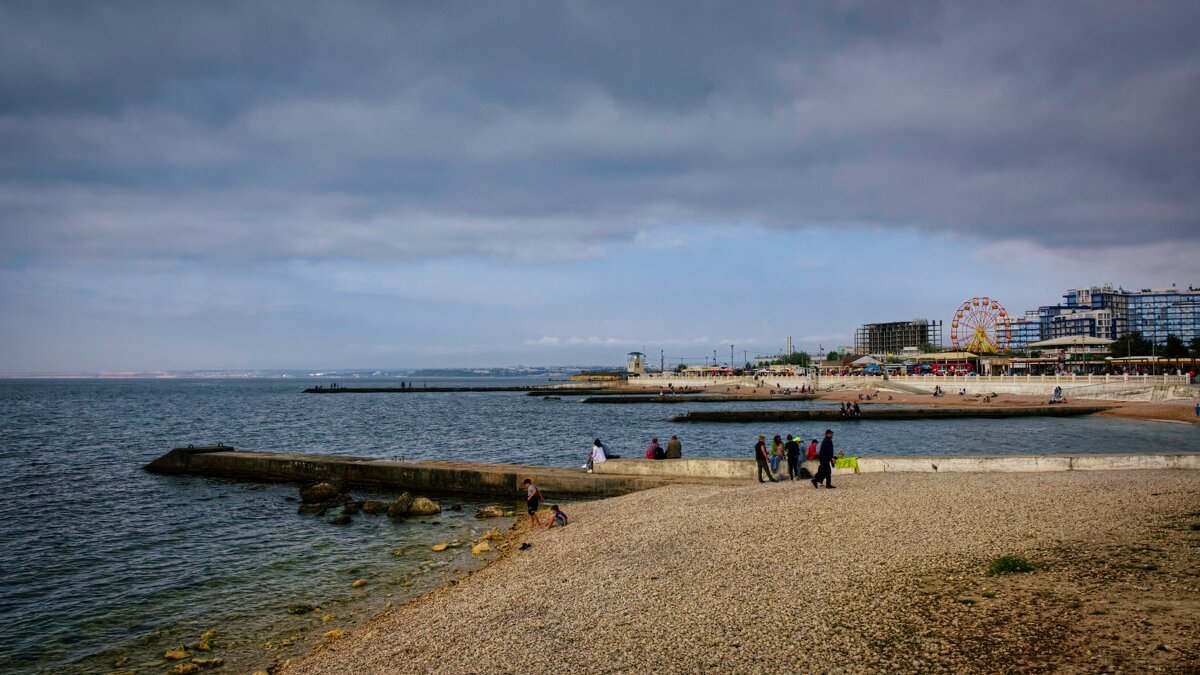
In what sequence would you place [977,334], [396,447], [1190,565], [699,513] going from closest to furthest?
[1190,565] < [699,513] < [396,447] < [977,334]

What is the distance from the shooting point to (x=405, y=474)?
2589cm

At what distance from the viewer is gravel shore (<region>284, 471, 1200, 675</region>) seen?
7.33 m

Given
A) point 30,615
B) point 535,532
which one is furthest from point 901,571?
point 30,615

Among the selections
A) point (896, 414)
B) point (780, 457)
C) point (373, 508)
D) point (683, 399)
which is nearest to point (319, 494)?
point (373, 508)

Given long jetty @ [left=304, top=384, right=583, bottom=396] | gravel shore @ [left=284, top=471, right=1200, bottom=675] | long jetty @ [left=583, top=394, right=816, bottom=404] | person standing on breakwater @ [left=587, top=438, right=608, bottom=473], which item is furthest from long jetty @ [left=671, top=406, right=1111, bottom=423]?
long jetty @ [left=304, top=384, right=583, bottom=396]

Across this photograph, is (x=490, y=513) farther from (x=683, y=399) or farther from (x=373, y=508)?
(x=683, y=399)

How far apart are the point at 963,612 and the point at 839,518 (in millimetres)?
5477

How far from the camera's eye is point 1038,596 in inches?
331

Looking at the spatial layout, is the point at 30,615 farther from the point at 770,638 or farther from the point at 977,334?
the point at 977,334

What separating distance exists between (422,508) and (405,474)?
5.18 metres

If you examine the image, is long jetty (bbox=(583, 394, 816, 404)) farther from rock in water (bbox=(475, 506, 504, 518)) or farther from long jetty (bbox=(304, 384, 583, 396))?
rock in water (bbox=(475, 506, 504, 518))

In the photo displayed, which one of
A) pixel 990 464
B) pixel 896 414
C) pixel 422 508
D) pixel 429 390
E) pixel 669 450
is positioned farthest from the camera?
pixel 429 390

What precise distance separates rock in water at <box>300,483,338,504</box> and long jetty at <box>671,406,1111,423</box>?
40.3 meters

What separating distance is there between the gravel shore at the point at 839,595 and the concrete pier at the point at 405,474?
6870mm
